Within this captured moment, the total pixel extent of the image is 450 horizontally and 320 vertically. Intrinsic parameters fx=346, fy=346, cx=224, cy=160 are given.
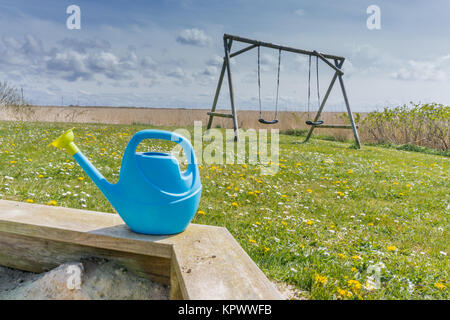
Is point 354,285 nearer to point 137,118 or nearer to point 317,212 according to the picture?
point 317,212

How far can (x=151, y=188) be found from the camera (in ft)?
6.52

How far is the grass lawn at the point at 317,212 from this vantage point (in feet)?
8.72

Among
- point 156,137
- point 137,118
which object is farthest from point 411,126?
point 156,137

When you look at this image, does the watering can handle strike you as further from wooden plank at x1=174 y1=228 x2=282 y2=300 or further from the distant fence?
the distant fence

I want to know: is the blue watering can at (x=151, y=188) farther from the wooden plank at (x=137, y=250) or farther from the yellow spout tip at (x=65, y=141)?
the wooden plank at (x=137, y=250)

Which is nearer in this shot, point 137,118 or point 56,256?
point 56,256

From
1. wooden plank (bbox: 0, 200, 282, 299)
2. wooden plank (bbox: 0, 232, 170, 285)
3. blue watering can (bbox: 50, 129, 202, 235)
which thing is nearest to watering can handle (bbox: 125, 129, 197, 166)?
blue watering can (bbox: 50, 129, 202, 235)

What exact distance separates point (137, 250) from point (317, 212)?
112 inches

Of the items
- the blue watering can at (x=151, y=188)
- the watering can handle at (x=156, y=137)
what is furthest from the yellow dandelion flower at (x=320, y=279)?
the watering can handle at (x=156, y=137)

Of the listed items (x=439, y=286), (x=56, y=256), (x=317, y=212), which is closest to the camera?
(x=56, y=256)

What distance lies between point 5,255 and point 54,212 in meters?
0.46

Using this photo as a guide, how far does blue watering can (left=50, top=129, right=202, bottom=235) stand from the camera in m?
1.99

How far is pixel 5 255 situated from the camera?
2.46 meters

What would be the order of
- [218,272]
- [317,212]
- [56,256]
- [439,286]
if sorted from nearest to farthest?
[218,272]
[56,256]
[439,286]
[317,212]
